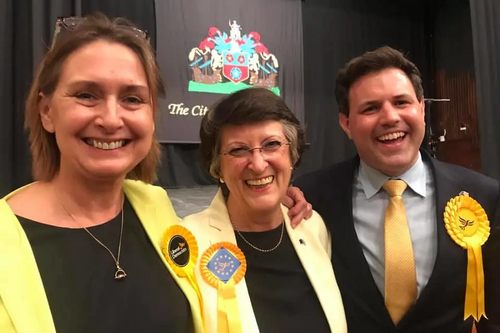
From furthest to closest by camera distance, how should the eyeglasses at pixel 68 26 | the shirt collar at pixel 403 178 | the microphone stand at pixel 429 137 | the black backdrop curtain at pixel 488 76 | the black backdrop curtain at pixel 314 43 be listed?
the microphone stand at pixel 429 137, the black backdrop curtain at pixel 488 76, the black backdrop curtain at pixel 314 43, the shirt collar at pixel 403 178, the eyeglasses at pixel 68 26

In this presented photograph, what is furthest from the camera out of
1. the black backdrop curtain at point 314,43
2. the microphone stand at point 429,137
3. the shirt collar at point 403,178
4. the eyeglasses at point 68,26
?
the microphone stand at point 429,137

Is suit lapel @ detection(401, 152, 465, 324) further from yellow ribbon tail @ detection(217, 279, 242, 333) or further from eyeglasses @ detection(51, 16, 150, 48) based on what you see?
eyeglasses @ detection(51, 16, 150, 48)

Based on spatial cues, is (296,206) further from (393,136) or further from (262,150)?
(393,136)

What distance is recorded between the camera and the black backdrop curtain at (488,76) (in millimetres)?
4480

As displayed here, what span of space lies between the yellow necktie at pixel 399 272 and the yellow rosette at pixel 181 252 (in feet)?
1.94

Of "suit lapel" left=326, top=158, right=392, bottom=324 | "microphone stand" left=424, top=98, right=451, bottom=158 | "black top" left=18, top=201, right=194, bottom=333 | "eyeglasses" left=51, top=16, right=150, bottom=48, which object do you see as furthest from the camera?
"microphone stand" left=424, top=98, right=451, bottom=158

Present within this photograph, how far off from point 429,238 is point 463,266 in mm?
126

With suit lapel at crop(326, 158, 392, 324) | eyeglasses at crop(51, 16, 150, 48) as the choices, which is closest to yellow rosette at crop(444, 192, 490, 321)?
suit lapel at crop(326, 158, 392, 324)

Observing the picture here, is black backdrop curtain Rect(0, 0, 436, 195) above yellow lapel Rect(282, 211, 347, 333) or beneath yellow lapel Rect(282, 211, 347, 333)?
above

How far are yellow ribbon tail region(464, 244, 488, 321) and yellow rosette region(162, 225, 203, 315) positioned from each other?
2.61 ft

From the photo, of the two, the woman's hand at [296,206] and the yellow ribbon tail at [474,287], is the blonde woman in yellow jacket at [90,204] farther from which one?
the yellow ribbon tail at [474,287]

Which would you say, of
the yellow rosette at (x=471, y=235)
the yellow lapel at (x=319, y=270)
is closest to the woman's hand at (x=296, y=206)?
the yellow lapel at (x=319, y=270)

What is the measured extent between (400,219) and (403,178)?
147mm

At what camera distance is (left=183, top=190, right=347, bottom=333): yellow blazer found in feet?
A: 3.98
